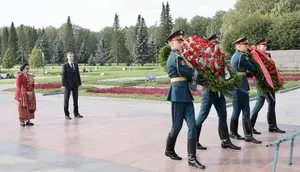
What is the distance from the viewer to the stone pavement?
4.81m

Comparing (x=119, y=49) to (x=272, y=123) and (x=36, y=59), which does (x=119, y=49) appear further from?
(x=272, y=123)

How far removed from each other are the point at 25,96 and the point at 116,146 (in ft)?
11.0

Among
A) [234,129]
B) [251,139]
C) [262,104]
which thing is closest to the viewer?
[251,139]

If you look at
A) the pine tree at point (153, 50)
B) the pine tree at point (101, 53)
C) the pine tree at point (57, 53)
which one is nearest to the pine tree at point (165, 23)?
the pine tree at point (153, 50)

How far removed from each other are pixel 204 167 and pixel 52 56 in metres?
74.5

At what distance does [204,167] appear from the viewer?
183 inches

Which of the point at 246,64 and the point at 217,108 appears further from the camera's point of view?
the point at 246,64

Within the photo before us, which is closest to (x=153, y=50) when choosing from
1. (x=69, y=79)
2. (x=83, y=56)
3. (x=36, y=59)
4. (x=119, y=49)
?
(x=119, y=49)

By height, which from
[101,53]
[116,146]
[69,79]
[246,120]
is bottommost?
[116,146]

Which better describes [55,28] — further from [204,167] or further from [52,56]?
[204,167]

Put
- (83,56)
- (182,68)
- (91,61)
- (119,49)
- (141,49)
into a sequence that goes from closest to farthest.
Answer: (182,68) < (141,49) < (119,49) < (91,61) < (83,56)

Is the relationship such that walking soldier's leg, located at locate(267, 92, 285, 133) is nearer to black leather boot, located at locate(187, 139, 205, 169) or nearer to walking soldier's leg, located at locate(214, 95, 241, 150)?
walking soldier's leg, located at locate(214, 95, 241, 150)

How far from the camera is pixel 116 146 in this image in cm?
600

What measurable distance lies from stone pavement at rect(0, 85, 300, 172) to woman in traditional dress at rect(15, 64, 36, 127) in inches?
11.8
